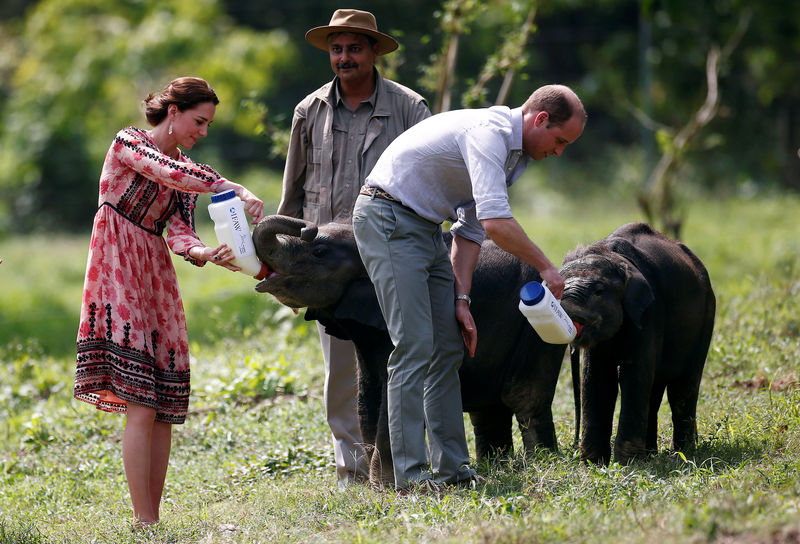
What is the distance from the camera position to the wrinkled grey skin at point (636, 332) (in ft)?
18.1

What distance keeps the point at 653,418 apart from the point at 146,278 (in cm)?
303

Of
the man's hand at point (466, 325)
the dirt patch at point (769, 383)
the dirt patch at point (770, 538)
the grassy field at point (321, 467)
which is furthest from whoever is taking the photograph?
the dirt patch at point (769, 383)

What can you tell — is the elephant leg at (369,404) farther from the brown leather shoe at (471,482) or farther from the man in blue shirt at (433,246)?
the brown leather shoe at (471,482)

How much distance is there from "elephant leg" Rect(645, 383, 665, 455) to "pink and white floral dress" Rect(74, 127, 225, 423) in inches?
106

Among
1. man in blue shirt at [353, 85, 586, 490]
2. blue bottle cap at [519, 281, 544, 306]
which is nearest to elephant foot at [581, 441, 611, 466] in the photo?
man in blue shirt at [353, 85, 586, 490]

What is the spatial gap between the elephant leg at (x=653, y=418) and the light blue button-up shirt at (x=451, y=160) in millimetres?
1816

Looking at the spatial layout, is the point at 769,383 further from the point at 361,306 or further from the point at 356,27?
the point at 356,27

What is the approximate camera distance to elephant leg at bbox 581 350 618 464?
5.70m

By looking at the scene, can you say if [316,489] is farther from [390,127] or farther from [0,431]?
[0,431]

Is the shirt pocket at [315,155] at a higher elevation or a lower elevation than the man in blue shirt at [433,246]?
higher

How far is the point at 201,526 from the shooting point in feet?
16.8

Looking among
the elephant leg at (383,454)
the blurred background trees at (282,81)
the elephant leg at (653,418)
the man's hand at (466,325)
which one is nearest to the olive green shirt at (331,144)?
the man's hand at (466,325)

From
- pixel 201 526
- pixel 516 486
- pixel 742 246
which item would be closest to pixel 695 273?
pixel 516 486

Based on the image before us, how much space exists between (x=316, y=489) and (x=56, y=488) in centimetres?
186
